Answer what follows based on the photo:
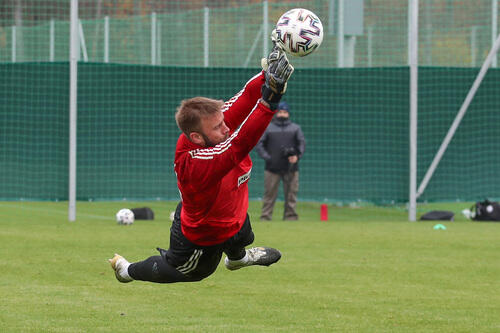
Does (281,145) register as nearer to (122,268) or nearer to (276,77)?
(122,268)

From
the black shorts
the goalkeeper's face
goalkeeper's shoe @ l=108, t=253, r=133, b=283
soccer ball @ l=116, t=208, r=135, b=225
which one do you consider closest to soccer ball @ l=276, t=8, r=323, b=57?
the goalkeeper's face

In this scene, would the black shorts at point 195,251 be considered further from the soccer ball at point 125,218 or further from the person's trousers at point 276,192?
the person's trousers at point 276,192

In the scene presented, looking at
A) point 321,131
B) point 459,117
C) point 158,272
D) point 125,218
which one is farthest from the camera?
point 321,131

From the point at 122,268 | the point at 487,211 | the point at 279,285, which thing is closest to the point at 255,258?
the point at 122,268

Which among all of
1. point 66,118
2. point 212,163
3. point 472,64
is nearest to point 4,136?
point 66,118

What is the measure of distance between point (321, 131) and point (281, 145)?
5.35ft

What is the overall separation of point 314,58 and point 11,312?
12074mm

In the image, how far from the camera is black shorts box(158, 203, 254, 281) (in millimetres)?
7148

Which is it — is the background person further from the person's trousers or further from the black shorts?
the black shorts

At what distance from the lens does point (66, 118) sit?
17438 mm

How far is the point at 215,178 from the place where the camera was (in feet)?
20.7

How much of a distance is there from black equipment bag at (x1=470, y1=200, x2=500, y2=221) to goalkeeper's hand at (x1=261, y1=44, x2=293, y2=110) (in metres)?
12.3

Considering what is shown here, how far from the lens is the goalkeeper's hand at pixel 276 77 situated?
580cm

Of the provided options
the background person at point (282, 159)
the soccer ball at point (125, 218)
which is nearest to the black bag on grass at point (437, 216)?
the background person at point (282, 159)
